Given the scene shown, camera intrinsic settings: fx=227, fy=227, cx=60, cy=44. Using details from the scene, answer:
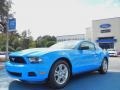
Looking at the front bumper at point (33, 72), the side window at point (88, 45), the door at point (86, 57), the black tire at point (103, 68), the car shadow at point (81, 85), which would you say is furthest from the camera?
the black tire at point (103, 68)

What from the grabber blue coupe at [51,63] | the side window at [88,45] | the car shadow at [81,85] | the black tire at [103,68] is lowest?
the car shadow at [81,85]

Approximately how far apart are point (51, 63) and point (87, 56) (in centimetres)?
181

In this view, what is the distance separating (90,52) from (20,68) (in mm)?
2679

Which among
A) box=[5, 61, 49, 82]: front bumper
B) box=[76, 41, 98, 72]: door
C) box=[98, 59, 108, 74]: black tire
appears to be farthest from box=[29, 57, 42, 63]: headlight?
box=[98, 59, 108, 74]: black tire

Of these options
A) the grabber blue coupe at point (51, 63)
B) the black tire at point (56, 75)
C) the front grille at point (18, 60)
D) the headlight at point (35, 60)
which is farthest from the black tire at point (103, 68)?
the front grille at point (18, 60)

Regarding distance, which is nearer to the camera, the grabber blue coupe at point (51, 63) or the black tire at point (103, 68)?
the grabber blue coupe at point (51, 63)

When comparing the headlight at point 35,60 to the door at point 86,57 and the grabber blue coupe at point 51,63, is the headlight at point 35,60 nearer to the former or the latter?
the grabber blue coupe at point 51,63

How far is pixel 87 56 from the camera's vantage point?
714 cm

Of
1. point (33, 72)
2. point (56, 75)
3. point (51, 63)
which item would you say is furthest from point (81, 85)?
point (33, 72)

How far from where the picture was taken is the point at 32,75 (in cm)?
554

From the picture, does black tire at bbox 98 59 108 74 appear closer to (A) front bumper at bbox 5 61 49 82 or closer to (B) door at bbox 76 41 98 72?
(B) door at bbox 76 41 98 72

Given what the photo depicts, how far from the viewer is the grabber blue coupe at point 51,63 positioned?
5551 millimetres

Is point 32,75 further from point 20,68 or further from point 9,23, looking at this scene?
point 9,23

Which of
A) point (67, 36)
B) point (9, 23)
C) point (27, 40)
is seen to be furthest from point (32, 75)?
point (67, 36)
